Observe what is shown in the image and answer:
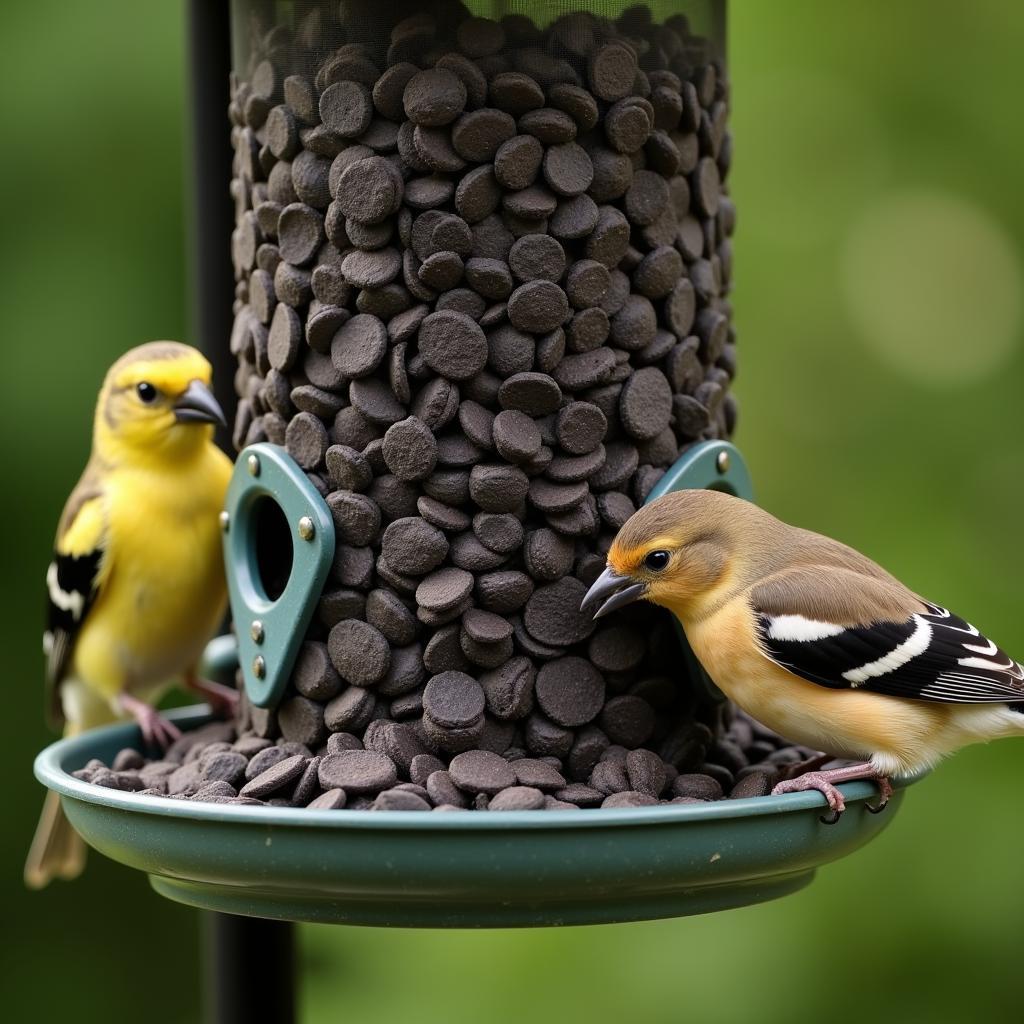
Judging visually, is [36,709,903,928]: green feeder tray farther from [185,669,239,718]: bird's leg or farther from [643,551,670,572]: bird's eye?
[185,669,239,718]: bird's leg

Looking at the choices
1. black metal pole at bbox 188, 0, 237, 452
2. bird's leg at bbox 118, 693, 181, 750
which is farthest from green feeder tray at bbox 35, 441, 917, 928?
black metal pole at bbox 188, 0, 237, 452

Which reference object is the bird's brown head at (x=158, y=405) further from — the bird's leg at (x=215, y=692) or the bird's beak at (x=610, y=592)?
the bird's beak at (x=610, y=592)

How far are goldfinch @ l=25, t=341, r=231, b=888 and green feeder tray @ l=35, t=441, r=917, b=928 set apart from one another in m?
1.19

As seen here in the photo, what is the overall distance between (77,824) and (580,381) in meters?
1.63

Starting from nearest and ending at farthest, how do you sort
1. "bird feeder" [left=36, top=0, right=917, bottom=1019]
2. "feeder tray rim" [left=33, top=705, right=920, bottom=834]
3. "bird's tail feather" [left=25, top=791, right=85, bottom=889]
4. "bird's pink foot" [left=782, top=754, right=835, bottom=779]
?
"feeder tray rim" [left=33, top=705, right=920, bottom=834] → "bird feeder" [left=36, top=0, right=917, bottom=1019] → "bird's pink foot" [left=782, top=754, right=835, bottom=779] → "bird's tail feather" [left=25, top=791, right=85, bottom=889]

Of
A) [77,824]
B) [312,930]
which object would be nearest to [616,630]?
[77,824]

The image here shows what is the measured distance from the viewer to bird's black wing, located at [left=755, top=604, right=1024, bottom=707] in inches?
147

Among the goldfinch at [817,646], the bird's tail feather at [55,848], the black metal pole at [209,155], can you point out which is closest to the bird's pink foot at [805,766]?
the goldfinch at [817,646]

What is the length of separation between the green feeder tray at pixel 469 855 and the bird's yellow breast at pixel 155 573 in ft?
3.87

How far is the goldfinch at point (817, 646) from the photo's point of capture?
3.66 metres

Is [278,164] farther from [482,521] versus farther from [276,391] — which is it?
[482,521]

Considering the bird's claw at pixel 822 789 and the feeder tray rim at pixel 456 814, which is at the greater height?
the feeder tray rim at pixel 456 814

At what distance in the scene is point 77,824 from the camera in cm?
345

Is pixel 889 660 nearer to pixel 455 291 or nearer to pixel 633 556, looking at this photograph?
pixel 633 556
